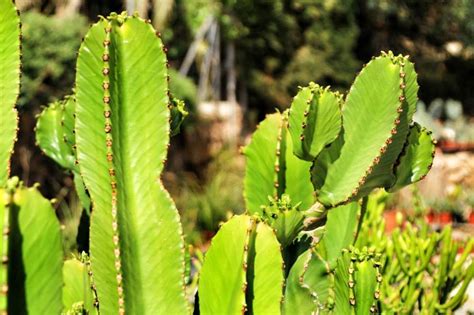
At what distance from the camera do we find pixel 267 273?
6.46 feet

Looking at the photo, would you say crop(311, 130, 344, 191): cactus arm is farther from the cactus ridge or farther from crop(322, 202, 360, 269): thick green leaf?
the cactus ridge

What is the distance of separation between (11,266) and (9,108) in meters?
0.60

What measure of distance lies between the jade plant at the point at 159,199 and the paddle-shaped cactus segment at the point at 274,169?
92 millimetres

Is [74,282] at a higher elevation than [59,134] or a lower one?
lower

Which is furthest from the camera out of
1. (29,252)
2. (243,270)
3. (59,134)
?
(59,134)

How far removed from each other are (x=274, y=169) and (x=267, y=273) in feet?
2.16

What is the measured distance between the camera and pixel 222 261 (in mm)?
1958

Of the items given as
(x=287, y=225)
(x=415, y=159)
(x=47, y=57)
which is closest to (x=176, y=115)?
(x=287, y=225)

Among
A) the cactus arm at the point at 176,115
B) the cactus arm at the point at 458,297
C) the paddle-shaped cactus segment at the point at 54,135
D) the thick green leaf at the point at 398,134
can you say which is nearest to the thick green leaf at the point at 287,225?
the thick green leaf at the point at 398,134

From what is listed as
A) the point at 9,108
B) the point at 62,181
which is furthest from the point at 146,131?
the point at 62,181

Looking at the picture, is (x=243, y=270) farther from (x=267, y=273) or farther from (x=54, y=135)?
(x=54, y=135)

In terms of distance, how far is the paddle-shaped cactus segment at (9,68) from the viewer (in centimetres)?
203

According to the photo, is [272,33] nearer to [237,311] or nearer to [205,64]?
[205,64]

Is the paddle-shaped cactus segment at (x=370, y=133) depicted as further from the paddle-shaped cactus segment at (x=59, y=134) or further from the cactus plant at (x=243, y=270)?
Answer: the paddle-shaped cactus segment at (x=59, y=134)
